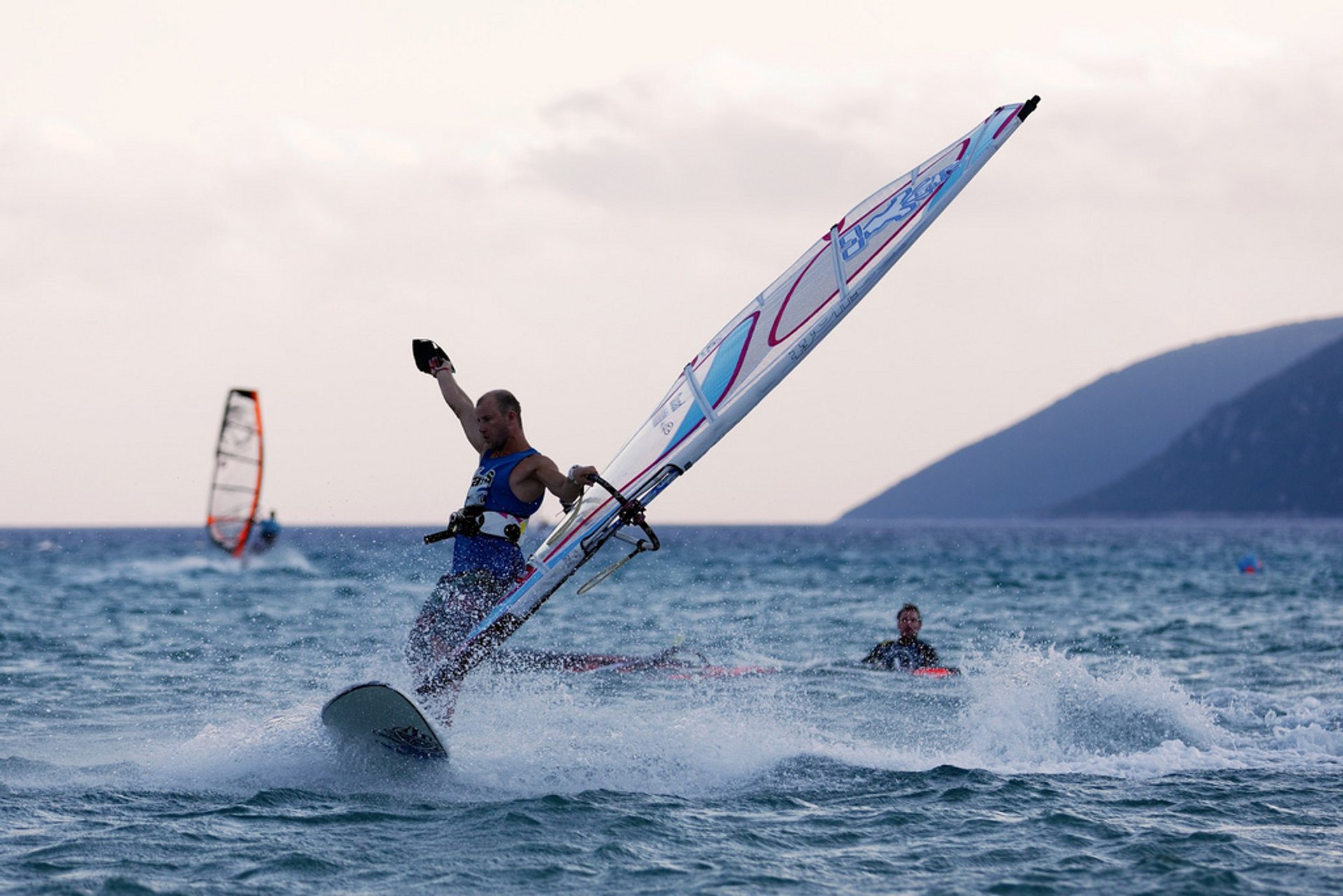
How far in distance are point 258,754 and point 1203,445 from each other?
19689cm

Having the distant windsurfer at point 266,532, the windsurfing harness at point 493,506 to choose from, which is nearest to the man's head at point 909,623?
the windsurfing harness at point 493,506

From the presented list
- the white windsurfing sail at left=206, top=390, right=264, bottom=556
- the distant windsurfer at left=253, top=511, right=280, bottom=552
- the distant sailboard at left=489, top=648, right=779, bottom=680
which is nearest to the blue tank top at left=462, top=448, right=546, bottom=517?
the distant sailboard at left=489, top=648, right=779, bottom=680

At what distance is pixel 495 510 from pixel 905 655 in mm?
6412

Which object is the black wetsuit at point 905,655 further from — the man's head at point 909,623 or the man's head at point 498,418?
the man's head at point 498,418

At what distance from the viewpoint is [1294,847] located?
6.35m

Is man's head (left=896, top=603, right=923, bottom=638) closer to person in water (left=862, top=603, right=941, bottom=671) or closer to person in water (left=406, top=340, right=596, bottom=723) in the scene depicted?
person in water (left=862, top=603, right=941, bottom=671)

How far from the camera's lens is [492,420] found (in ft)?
23.1

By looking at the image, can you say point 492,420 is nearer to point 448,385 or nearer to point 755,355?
point 448,385

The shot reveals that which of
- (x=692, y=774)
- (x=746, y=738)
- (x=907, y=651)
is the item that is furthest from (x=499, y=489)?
(x=907, y=651)

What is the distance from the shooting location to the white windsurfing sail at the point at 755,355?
7336 millimetres

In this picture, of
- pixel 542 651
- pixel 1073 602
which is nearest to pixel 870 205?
pixel 542 651

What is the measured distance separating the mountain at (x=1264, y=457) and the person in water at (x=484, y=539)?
179 metres

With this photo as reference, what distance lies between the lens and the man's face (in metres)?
7.04

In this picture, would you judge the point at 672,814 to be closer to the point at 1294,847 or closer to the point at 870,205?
the point at 1294,847
